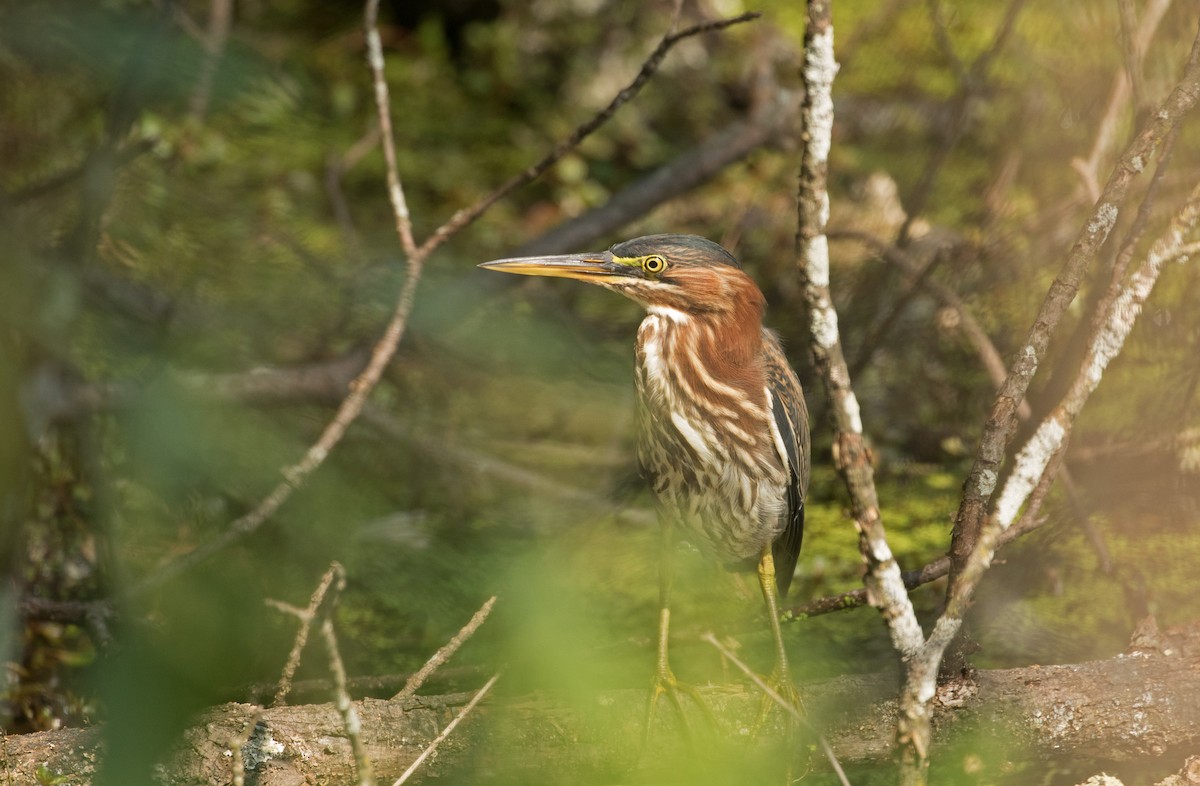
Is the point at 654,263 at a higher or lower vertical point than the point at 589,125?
lower

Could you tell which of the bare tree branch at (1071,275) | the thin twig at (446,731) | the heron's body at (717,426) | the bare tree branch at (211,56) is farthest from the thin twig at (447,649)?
the bare tree branch at (211,56)

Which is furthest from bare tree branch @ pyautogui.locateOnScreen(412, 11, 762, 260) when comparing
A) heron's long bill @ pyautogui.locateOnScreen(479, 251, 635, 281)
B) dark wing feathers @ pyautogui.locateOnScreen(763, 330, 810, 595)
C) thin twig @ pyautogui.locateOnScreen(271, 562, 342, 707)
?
thin twig @ pyautogui.locateOnScreen(271, 562, 342, 707)

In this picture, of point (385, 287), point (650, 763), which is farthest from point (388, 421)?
point (650, 763)

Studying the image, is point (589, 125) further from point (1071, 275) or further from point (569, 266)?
point (1071, 275)

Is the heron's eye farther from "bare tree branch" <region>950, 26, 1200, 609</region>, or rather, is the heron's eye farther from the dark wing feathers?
"bare tree branch" <region>950, 26, 1200, 609</region>

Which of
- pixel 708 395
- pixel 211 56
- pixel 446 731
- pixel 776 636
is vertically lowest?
pixel 776 636

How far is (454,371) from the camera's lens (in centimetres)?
374

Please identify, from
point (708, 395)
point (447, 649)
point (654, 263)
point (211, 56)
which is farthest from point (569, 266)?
point (211, 56)

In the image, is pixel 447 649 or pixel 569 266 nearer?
pixel 447 649

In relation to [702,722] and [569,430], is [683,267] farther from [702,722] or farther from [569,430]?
[569,430]

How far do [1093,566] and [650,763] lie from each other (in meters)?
1.71

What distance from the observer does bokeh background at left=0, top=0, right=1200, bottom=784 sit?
8.63ft

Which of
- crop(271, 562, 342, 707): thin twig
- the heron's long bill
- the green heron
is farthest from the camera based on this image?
the green heron

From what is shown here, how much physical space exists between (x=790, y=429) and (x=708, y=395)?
0.63 feet
